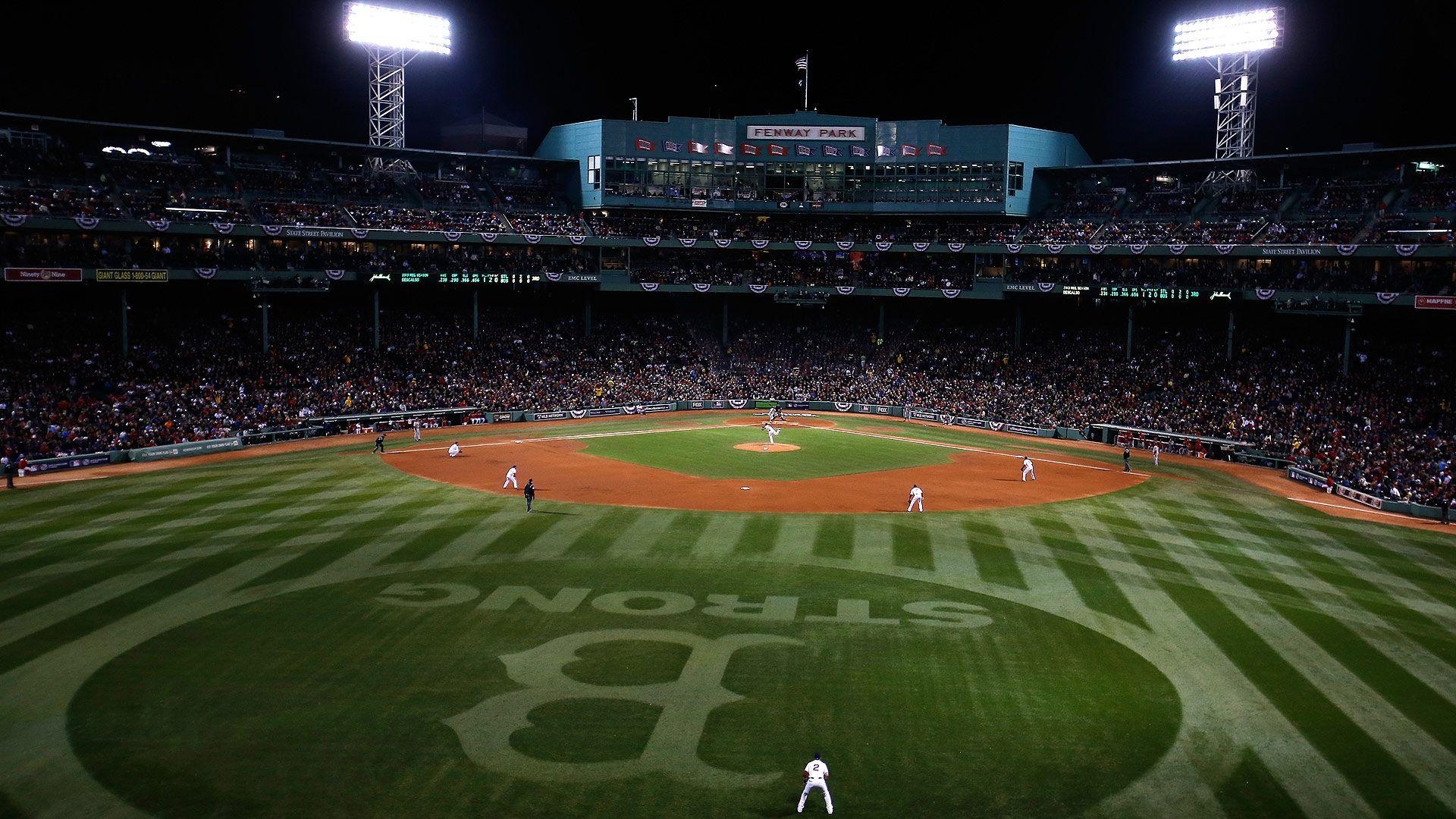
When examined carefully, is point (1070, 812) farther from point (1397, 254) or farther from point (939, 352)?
point (939, 352)

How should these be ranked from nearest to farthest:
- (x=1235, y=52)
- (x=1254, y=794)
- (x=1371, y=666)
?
(x=1254, y=794), (x=1371, y=666), (x=1235, y=52)

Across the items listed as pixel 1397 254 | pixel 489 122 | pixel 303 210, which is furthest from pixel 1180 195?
pixel 303 210

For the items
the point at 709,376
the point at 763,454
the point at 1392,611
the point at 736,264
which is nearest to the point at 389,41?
the point at 736,264

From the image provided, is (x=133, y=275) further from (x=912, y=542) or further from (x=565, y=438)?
(x=912, y=542)

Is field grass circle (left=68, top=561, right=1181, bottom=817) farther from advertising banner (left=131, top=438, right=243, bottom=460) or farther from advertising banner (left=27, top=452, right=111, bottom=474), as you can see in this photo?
advertising banner (left=131, top=438, right=243, bottom=460)

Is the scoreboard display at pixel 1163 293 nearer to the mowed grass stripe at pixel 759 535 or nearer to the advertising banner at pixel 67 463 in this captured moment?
the mowed grass stripe at pixel 759 535
